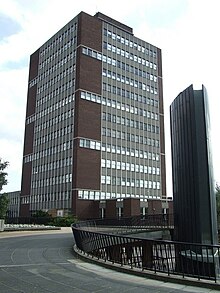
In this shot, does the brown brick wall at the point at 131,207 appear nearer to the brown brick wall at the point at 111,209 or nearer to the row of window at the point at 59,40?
the brown brick wall at the point at 111,209

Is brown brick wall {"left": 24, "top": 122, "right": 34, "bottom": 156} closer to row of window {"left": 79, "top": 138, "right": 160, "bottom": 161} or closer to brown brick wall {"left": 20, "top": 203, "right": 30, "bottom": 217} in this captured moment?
brown brick wall {"left": 20, "top": 203, "right": 30, "bottom": 217}

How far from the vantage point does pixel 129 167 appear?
69.0 meters

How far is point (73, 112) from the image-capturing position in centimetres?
6438

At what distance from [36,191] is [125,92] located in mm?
28527

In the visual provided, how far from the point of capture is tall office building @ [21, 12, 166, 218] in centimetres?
6153

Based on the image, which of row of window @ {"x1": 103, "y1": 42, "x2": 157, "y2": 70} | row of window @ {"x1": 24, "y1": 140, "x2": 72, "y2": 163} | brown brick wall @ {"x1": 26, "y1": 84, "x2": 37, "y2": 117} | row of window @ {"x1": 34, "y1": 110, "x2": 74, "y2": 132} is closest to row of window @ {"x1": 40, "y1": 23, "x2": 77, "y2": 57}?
row of window @ {"x1": 103, "y1": 42, "x2": 157, "y2": 70}

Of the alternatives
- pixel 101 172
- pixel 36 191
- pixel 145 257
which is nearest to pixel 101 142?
pixel 101 172

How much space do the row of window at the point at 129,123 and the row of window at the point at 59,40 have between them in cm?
1970

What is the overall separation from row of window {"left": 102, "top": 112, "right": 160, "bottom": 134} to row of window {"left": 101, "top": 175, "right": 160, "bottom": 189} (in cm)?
897

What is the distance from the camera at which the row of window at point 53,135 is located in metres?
64.9

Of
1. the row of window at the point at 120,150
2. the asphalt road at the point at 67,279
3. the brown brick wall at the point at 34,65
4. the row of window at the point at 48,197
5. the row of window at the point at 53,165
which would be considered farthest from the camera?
the brown brick wall at the point at 34,65

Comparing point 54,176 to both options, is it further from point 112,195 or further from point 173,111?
point 173,111

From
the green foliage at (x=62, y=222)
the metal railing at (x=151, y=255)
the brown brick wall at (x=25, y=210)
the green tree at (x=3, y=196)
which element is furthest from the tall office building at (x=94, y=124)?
the metal railing at (x=151, y=255)

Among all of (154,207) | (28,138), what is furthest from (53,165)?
(154,207)
